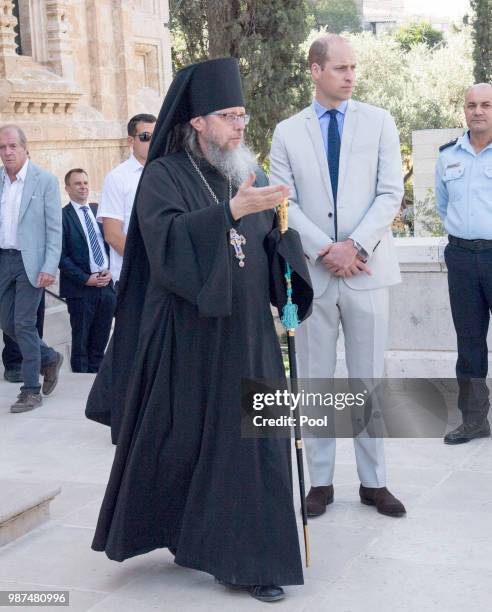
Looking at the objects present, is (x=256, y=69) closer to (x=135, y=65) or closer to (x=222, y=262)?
(x=135, y=65)

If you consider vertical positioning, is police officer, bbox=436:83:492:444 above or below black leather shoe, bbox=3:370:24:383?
above

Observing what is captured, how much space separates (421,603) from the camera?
3.74 metres

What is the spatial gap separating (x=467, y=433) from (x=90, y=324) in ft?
11.5

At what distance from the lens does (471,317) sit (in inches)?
234

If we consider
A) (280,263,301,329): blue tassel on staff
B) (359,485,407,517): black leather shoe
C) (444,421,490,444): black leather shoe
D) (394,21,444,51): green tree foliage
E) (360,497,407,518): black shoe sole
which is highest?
(394,21,444,51): green tree foliage

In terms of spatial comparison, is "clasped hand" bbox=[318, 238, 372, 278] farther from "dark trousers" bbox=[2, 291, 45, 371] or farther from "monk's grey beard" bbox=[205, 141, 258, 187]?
"dark trousers" bbox=[2, 291, 45, 371]

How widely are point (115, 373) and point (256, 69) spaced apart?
1655cm

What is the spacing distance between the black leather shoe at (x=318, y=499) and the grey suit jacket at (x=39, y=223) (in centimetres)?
Answer: 317

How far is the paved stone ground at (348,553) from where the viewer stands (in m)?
3.81

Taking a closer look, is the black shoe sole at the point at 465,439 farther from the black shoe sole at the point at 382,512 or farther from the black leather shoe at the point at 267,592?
the black leather shoe at the point at 267,592

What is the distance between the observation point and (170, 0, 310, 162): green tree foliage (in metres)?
19.9

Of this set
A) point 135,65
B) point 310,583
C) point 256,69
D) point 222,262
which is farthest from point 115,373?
point 256,69

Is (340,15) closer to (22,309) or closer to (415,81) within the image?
(415,81)

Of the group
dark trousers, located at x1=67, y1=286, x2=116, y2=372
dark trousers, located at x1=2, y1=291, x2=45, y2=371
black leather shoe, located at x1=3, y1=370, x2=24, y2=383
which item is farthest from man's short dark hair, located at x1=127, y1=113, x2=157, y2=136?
black leather shoe, located at x1=3, y1=370, x2=24, y2=383
